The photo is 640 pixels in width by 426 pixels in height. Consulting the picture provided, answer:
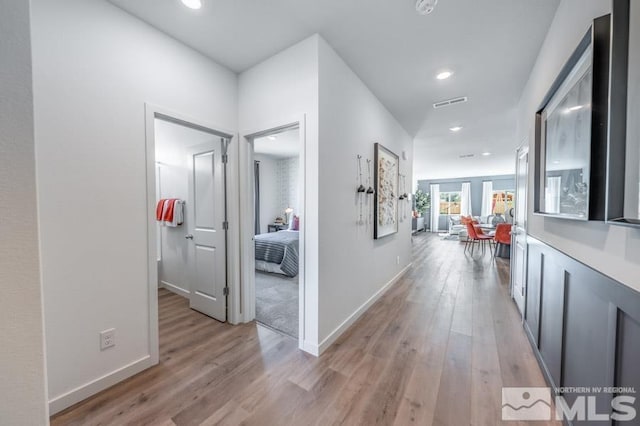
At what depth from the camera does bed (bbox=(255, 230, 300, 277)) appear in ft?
13.5

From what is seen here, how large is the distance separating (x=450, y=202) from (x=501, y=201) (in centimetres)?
191

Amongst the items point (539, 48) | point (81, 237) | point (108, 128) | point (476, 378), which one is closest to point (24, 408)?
point (81, 237)

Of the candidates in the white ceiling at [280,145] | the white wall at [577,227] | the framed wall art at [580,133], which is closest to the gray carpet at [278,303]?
the white wall at [577,227]

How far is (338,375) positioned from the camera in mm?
Answer: 1764

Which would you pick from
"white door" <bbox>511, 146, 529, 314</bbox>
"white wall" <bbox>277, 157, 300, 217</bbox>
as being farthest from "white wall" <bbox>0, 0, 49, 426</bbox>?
"white wall" <bbox>277, 157, 300, 217</bbox>

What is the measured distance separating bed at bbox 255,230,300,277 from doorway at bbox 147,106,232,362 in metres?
1.35

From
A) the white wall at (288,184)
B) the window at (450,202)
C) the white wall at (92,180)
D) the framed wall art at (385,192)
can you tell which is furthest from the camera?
the window at (450,202)

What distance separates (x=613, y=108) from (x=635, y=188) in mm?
322

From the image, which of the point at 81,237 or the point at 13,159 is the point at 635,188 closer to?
the point at 13,159

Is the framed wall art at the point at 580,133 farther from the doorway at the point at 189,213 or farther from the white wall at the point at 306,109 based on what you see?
the doorway at the point at 189,213

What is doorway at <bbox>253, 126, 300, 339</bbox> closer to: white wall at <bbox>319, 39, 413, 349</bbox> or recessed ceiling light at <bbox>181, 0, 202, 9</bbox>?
white wall at <bbox>319, 39, 413, 349</bbox>

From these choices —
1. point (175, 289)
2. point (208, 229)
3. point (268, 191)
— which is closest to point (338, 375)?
point (208, 229)

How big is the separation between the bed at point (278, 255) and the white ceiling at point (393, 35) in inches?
108

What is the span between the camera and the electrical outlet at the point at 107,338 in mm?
1609
